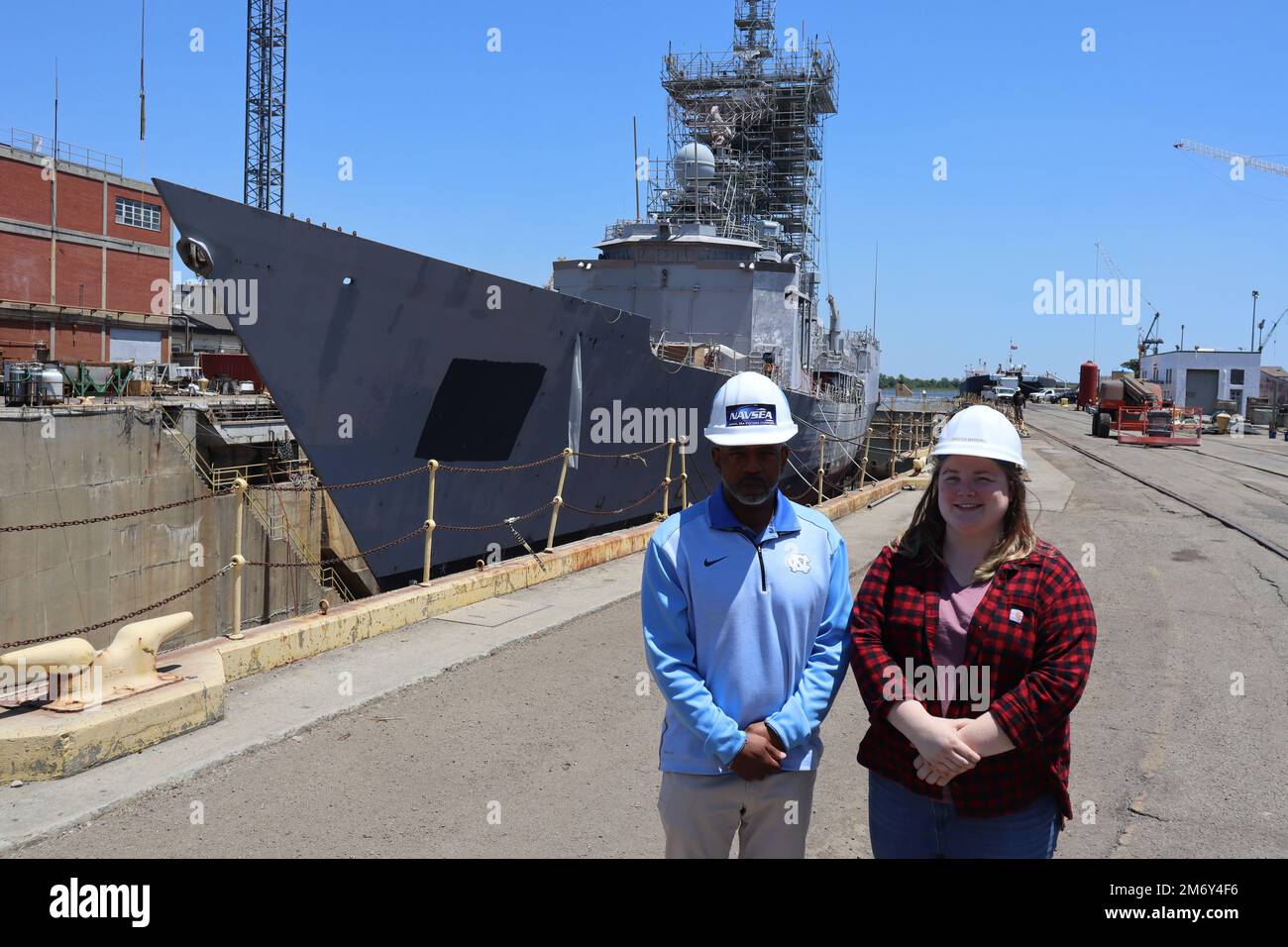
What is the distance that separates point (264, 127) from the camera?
44.0 m

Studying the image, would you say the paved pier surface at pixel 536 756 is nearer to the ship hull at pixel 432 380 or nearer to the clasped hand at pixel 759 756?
the clasped hand at pixel 759 756

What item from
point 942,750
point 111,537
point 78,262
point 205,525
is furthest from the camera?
point 78,262

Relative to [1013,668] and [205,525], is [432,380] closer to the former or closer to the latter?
[1013,668]

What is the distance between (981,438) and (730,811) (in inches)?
42.0

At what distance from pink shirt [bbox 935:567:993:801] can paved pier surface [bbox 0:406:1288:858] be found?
149 centimetres

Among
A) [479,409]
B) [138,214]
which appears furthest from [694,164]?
[138,214]

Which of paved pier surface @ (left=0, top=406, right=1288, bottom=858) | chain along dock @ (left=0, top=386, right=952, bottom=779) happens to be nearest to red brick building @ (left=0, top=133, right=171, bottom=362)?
chain along dock @ (left=0, top=386, right=952, bottom=779)

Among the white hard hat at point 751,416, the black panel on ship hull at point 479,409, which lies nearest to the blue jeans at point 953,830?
the white hard hat at point 751,416

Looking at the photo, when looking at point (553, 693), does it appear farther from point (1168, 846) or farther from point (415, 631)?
point (1168, 846)

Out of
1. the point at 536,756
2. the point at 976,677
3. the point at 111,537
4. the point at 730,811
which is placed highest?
the point at 976,677

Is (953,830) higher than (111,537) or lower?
higher

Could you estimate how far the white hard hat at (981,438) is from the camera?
2238mm

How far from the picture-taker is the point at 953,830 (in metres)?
2.16
